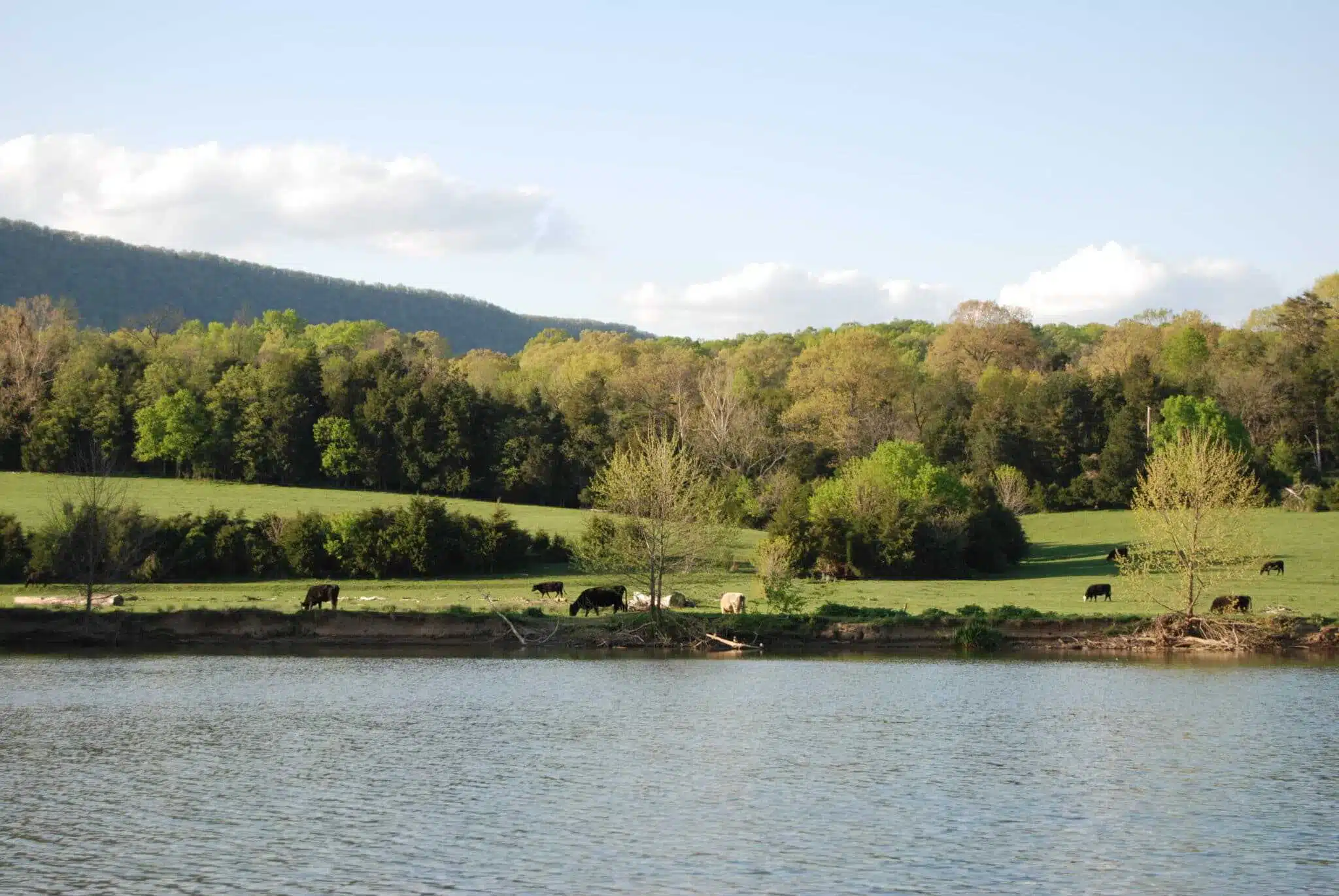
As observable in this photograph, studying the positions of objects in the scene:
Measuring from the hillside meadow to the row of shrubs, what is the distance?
1650 millimetres

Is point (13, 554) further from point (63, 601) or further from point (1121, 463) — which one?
point (1121, 463)

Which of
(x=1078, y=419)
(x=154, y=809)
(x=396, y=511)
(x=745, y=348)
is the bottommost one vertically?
(x=154, y=809)

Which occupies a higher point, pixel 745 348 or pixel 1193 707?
pixel 745 348

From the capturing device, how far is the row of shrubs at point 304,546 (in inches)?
2574

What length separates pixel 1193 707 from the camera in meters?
35.1

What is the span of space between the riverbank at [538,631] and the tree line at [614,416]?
99.5 feet

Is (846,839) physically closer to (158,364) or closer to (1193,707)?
(1193,707)

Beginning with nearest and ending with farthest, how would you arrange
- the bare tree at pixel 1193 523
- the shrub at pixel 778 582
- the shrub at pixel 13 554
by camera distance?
the bare tree at pixel 1193 523
the shrub at pixel 778 582
the shrub at pixel 13 554

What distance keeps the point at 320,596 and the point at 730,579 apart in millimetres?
18745

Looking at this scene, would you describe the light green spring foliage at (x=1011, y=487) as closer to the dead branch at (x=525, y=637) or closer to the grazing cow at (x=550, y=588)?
the grazing cow at (x=550, y=588)

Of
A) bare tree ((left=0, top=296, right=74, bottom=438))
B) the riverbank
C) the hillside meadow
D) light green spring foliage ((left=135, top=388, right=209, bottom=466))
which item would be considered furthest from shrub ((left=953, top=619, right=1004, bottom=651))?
bare tree ((left=0, top=296, right=74, bottom=438))

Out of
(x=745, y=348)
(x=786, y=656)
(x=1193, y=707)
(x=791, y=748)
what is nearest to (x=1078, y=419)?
(x=745, y=348)

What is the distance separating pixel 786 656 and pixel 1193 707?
1622cm

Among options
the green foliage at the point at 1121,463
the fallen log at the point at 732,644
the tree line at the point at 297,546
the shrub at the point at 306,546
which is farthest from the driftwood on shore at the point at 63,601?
the green foliage at the point at 1121,463
